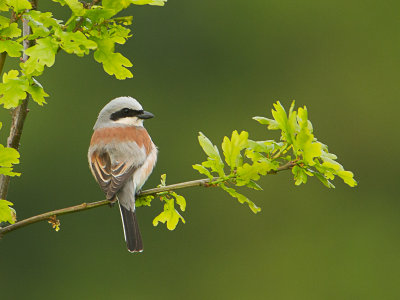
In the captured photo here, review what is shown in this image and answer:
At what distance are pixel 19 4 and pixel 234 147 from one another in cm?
131

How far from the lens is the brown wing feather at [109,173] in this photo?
20.2 ft

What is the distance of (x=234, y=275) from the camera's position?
2712 centimetres

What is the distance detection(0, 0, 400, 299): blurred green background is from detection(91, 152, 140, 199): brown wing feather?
1660 centimetres

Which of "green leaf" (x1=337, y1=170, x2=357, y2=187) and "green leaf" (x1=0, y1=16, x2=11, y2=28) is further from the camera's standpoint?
"green leaf" (x1=337, y1=170, x2=357, y2=187)

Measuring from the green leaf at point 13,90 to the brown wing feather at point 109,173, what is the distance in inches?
69.2

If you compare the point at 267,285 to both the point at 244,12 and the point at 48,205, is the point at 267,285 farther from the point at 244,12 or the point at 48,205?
the point at 244,12

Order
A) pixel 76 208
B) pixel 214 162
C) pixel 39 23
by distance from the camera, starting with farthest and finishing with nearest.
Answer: pixel 214 162 → pixel 76 208 → pixel 39 23

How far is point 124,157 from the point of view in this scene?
21.7ft

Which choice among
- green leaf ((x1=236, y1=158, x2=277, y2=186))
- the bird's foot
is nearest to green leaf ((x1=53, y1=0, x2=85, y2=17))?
green leaf ((x1=236, y1=158, x2=277, y2=186))

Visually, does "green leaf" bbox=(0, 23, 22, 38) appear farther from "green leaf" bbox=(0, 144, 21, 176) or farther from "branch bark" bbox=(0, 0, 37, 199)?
"green leaf" bbox=(0, 144, 21, 176)

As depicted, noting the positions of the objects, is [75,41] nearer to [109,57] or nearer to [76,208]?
[109,57]

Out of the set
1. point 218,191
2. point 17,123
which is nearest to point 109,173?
point 17,123

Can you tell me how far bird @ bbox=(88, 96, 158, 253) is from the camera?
20.0ft

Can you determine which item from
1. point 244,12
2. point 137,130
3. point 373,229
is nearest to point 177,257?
point 373,229
